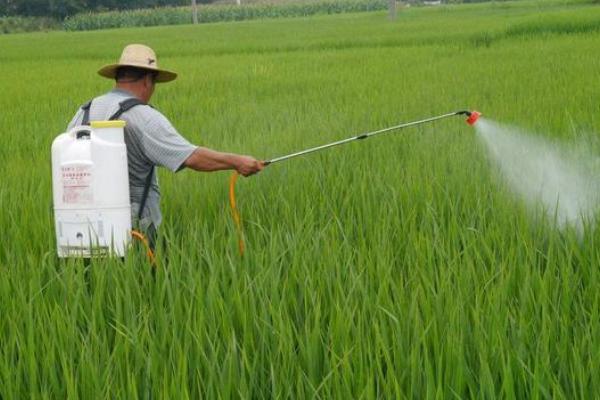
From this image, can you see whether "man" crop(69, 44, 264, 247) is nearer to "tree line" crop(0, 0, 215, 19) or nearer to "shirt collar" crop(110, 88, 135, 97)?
"shirt collar" crop(110, 88, 135, 97)

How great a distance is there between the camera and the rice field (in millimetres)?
1735

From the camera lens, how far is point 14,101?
8.41 m

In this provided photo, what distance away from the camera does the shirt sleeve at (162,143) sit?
2.90m

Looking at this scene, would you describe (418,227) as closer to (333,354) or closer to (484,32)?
(333,354)

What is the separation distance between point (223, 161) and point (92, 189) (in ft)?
1.55

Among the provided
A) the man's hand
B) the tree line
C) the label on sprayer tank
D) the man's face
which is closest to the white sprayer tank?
the label on sprayer tank

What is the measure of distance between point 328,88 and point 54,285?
19.8 feet

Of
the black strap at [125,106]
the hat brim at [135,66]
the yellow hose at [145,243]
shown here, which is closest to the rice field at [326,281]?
the yellow hose at [145,243]

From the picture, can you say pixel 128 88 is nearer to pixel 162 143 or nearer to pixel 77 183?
pixel 162 143

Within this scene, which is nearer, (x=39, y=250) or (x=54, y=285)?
(x=54, y=285)

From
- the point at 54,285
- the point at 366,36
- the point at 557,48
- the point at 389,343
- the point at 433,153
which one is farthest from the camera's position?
the point at 366,36

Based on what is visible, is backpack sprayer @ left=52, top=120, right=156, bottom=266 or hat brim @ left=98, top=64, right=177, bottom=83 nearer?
backpack sprayer @ left=52, top=120, right=156, bottom=266

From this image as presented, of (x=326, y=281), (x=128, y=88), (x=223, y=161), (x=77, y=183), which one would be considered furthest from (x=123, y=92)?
(x=326, y=281)

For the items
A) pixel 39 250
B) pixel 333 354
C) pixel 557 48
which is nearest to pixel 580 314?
pixel 333 354
